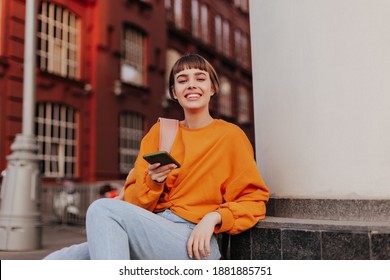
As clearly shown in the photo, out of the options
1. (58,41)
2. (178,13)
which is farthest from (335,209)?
(178,13)

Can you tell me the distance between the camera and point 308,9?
251cm

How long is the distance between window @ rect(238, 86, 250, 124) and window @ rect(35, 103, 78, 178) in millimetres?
11262

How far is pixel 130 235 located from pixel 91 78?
11509 mm

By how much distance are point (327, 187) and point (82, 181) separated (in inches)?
422

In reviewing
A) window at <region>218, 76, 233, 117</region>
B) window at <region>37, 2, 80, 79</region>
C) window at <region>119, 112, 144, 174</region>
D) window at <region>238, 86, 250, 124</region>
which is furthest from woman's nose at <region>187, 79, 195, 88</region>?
window at <region>238, 86, 250, 124</region>

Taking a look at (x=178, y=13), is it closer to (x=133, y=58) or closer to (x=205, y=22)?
(x=205, y=22)

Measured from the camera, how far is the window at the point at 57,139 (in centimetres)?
1134

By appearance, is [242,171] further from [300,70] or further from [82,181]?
[82,181]

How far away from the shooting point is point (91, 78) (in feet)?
42.4

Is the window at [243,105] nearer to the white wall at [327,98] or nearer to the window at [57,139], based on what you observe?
the window at [57,139]

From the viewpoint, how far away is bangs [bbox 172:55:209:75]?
89.3 inches

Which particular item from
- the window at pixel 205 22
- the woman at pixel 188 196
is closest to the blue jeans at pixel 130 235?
the woman at pixel 188 196

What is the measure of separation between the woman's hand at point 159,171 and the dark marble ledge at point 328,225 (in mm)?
619

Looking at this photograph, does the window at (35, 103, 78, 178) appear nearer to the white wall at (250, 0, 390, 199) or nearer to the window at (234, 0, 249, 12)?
the white wall at (250, 0, 390, 199)
